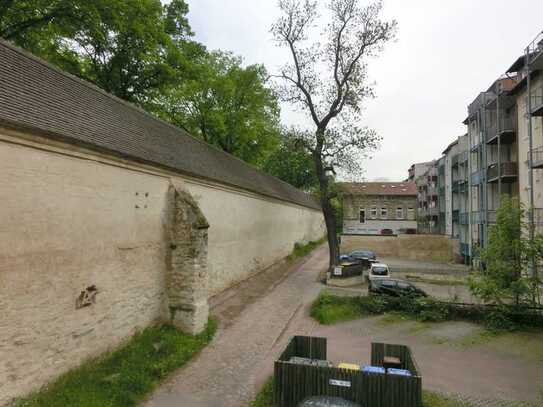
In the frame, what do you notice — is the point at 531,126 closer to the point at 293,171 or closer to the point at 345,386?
the point at 345,386

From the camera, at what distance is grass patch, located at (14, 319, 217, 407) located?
7.39 m

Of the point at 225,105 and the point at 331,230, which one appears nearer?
the point at 331,230

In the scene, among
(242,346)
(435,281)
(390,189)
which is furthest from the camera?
(390,189)

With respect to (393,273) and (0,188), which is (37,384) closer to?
(0,188)

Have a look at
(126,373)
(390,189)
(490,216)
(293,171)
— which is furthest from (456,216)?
(126,373)

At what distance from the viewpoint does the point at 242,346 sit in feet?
37.2

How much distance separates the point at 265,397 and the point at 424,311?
30.4 feet

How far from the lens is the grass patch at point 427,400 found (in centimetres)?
786

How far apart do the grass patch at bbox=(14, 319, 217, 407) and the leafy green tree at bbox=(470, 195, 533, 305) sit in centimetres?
1112

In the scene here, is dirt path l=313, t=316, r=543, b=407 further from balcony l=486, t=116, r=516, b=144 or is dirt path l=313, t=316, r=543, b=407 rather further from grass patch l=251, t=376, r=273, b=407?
balcony l=486, t=116, r=516, b=144

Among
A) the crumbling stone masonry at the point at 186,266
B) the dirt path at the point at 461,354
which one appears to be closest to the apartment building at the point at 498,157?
the dirt path at the point at 461,354

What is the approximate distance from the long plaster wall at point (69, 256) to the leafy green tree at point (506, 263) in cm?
1244

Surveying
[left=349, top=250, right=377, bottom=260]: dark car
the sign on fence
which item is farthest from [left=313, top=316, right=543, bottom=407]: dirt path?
[left=349, top=250, right=377, bottom=260]: dark car

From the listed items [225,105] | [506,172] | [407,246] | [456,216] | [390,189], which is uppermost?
[225,105]
